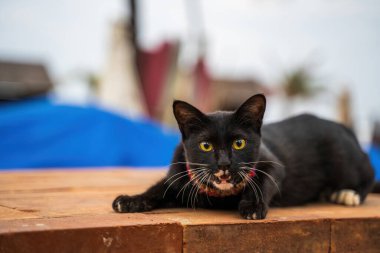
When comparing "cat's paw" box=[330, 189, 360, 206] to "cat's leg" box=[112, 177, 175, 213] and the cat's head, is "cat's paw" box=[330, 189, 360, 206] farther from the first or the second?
"cat's leg" box=[112, 177, 175, 213]

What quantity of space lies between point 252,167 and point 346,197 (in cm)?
92

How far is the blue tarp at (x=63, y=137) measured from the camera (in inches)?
217

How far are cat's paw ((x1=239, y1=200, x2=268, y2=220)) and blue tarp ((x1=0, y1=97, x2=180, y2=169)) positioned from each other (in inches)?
144

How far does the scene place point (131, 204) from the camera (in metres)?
2.33

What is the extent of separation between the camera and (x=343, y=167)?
3.06 meters

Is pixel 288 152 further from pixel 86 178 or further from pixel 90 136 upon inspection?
pixel 90 136

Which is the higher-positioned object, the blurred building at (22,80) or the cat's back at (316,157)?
the blurred building at (22,80)

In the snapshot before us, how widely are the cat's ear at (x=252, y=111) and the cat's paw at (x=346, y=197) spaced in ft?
3.12

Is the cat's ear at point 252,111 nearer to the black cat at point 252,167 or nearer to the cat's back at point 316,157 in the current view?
the black cat at point 252,167

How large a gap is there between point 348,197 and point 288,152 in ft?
1.62

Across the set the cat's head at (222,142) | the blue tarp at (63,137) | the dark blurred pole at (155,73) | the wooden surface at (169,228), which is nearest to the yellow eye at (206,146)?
the cat's head at (222,142)

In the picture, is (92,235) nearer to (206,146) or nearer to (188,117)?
(206,146)

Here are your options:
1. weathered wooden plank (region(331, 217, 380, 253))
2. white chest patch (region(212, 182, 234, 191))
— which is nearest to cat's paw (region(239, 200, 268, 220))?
white chest patch (region(212, 182, 234, 191))

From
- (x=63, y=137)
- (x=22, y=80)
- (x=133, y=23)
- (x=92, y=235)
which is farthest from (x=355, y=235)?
(x=22, y=80)
